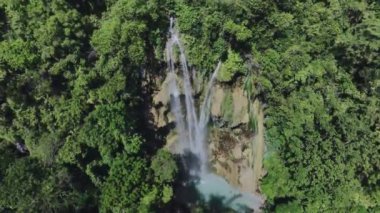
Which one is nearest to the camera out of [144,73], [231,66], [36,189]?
[36,189]

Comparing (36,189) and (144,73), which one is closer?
(36,189)

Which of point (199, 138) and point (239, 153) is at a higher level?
point (199, 138)

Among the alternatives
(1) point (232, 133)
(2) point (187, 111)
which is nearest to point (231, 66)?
(2) point (187, 111)

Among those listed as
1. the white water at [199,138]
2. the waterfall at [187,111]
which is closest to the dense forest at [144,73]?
the waterfall at [187,111]

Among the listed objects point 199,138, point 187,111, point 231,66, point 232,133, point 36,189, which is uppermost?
point 231,66

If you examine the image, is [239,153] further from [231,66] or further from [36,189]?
[36,189]

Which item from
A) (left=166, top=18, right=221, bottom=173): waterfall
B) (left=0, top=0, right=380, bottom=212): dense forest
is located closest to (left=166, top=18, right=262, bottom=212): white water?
(left=166, top=18, right=221, bottom=173): waterfall

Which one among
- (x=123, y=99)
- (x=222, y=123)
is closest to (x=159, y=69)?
(x=123, y=99)
